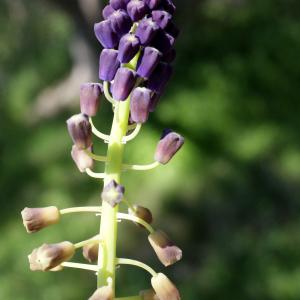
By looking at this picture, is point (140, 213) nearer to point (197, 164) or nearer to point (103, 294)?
point (103, 294)

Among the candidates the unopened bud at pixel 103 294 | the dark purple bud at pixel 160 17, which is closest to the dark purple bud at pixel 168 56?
the dark purple bud at pixel 160 17

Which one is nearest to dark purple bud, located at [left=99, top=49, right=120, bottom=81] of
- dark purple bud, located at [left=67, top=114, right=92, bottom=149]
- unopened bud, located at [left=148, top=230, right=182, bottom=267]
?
dark purple bud, located at [left=67, top=114, right=92, bottom=149]

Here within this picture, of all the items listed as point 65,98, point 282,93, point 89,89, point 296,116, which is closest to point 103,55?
point 89,89

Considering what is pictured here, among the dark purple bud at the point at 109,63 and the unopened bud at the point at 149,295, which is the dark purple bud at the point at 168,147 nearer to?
the dark purple bud at the point at 109,63

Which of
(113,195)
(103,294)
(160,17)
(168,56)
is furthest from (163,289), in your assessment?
(160,17)

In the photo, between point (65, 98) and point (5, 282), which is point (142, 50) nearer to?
point (5, 282)

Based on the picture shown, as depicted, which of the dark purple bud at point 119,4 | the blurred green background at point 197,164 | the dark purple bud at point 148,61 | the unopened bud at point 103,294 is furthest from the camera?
the blurred green background at point 197,164

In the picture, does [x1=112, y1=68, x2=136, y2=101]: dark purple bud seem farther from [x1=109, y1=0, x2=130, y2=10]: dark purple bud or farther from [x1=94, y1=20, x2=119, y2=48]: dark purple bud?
[x1=109, y1=0, x2=130, y2=10]: dark purple bud
